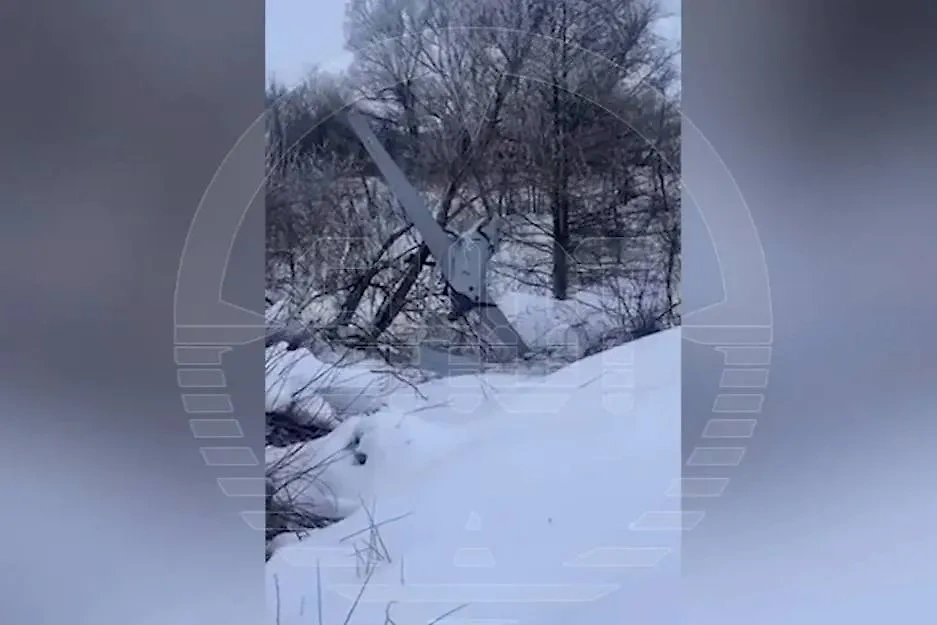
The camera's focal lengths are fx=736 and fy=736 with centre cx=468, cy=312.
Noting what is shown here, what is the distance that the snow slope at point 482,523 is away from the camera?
1.56 metres

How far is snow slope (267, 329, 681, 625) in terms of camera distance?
156cm

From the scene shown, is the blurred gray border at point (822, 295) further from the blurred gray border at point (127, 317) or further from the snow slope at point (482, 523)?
the blurred gray border at point (127, 317)

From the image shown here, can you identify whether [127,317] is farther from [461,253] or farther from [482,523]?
[482,523]

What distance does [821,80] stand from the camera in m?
1.53

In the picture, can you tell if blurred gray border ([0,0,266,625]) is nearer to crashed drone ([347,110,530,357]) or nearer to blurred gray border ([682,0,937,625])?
crashed drone ([347,110,530,357])

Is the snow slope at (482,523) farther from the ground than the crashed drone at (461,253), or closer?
closer

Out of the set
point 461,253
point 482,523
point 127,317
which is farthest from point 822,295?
point 127,317

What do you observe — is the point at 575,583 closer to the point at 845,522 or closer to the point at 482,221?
the point at 845,522

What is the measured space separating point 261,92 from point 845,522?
1.52 meters

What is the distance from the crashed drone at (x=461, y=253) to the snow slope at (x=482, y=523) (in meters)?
0.10

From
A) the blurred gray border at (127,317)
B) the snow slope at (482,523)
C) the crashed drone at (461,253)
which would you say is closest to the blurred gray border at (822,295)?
the snow slope at (482,523)

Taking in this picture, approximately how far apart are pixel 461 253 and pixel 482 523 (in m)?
0.58

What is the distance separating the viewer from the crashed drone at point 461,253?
61.2 inches

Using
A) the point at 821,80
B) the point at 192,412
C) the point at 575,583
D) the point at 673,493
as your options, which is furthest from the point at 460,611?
the point at 821,80
